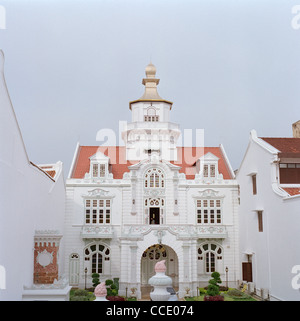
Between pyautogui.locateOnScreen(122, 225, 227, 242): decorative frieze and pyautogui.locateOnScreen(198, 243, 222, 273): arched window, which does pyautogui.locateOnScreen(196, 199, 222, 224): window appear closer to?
pyautogui.locateOnScreen(198, 243, 222, 273): arched window

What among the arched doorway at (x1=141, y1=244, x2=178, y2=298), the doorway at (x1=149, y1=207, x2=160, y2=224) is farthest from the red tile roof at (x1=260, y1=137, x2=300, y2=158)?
the arched doorway at (x1=141, y1=244, x2=178, y2=298)

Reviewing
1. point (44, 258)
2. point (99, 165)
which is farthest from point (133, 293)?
point (99, 165)

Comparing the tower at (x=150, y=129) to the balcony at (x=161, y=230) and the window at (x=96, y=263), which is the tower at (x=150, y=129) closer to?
the balcony at (x=161, y=230)

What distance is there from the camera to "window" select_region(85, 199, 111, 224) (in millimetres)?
32500

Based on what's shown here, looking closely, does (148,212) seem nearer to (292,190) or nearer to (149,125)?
(149,125)

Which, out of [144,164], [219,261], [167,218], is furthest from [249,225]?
[144,164]

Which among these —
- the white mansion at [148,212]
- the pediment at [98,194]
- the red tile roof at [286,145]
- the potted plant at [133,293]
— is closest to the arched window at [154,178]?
the white mansion at [148,212]

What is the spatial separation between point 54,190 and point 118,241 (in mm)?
7792

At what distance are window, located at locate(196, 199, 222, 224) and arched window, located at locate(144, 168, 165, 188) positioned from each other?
370cm

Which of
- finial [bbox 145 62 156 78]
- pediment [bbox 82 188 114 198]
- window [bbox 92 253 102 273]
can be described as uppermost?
finial [bbox 145 62 156 78]

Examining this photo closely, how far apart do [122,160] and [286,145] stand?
15132 mm

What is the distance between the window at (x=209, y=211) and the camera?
33.0m

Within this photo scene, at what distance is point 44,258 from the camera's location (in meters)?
A: 22.3
